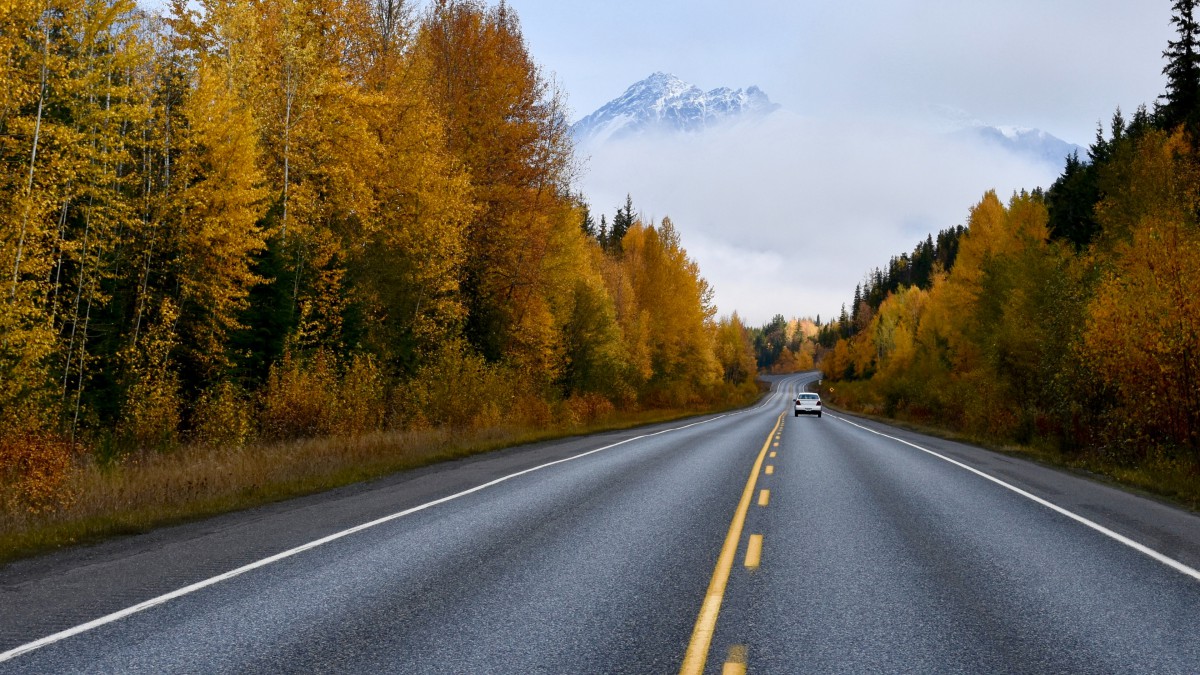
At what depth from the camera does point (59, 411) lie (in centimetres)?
1353

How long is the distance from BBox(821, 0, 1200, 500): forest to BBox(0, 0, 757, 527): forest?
17.1 metres

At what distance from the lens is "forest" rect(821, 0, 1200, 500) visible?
15.7m

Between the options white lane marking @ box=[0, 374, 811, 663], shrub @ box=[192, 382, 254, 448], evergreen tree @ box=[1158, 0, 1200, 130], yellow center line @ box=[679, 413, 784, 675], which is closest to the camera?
yellow center line @ box=[679, 413, 784, 675]

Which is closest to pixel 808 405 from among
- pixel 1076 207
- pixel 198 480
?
pixel 1076 207

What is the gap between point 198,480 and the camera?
1157 cm

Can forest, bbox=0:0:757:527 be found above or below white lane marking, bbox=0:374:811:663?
above

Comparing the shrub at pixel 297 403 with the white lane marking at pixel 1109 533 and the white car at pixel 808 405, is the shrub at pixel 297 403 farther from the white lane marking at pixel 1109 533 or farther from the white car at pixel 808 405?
the white car at pixel 808 405

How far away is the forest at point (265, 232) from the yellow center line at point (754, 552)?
8.68 meters

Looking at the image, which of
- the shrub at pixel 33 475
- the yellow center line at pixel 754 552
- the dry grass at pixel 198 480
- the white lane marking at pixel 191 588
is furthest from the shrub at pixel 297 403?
the yellow center line at pixel 754 552

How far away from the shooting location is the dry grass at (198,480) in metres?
8.60

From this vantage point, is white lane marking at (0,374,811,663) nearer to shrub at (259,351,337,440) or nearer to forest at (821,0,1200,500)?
shrub at (259,351,337,440)

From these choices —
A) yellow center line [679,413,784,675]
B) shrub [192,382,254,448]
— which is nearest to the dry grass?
shrub [192,382,254,448]

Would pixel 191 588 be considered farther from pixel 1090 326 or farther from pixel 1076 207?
pixel 1076 207

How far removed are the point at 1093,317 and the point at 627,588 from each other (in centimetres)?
1727
